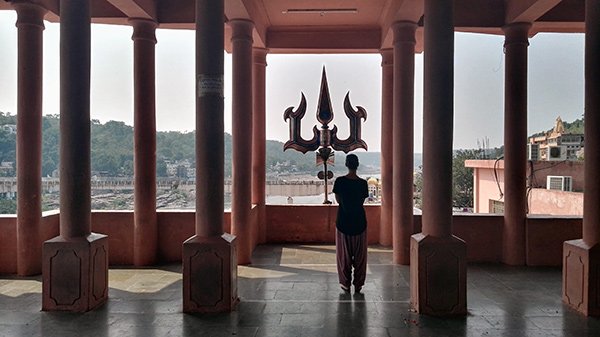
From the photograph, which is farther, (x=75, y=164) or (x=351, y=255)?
(x=351, y=255)

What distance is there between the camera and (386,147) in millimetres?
9734

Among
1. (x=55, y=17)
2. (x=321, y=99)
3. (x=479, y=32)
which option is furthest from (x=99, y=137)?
(x=479, y=32)

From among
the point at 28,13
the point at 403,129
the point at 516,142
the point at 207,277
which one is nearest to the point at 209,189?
the point at 207,277

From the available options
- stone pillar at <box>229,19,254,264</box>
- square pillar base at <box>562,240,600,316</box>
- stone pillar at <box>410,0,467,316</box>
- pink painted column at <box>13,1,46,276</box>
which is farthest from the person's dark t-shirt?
pink painted column at <box>13,1,46,276</box>

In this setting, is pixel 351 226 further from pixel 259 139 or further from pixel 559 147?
pixel 559 147

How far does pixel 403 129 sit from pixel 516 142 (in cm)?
203

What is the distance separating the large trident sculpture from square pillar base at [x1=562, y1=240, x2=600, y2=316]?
205 inches

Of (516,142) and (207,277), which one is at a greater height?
(516,142)

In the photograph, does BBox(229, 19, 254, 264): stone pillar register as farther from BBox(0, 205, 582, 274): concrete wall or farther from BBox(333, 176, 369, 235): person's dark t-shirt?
BBox(333, 176, 369, 235): person's dark t-shirt

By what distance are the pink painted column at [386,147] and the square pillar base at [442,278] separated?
4.30 m

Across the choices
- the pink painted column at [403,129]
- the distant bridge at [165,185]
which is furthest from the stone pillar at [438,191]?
the distant bridge at [165,185]

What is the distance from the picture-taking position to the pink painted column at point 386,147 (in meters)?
9.49

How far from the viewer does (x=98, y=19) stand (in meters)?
8.00

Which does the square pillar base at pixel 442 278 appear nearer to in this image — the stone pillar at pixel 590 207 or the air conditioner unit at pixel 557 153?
the stone pillar at pixel 590 207
